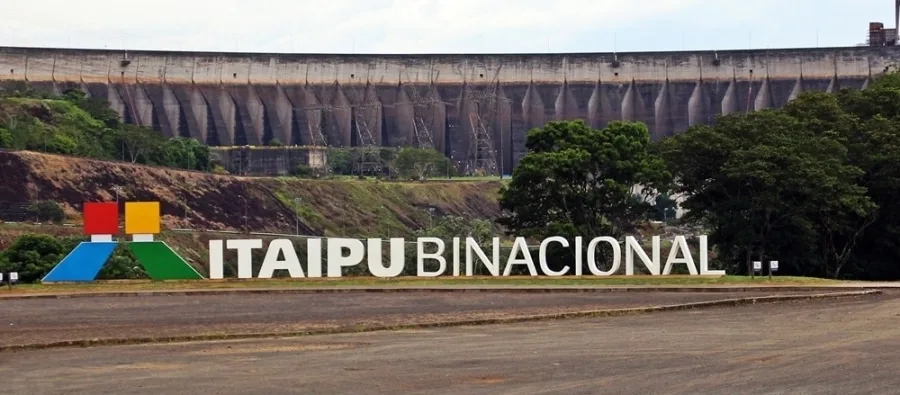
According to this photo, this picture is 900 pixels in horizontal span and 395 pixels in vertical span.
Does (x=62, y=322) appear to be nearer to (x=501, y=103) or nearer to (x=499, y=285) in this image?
(x=499, y=285)

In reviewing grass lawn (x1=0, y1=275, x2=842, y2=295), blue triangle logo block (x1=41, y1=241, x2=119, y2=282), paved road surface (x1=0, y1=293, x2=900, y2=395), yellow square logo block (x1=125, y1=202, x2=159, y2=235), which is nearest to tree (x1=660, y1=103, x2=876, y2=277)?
grass lawn (x1=0, y1=275, x2=842, y2=295)

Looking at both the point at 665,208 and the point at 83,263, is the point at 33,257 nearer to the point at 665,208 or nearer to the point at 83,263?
the point at 83,263

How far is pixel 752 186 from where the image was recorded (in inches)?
2596

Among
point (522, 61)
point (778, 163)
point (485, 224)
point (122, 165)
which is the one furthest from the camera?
point (522, 61)

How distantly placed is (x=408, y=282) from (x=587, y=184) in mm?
17033

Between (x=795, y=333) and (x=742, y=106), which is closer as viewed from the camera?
(x=795, y=333)

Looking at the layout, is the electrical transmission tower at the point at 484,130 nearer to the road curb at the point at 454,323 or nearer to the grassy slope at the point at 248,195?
the grassy slope at the point at 248,195

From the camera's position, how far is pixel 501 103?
14775cm

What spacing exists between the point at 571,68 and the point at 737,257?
81561 mm

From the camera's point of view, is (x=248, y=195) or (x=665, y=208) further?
(x=665, y=208)

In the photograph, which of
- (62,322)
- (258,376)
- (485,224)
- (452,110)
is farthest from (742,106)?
(258,376)

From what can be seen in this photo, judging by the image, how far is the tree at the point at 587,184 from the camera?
6844 centimetres

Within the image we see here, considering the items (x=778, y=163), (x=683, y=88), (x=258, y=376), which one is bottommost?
(x=258, y=376)

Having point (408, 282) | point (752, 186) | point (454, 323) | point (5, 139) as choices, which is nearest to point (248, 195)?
point (5, 139)
